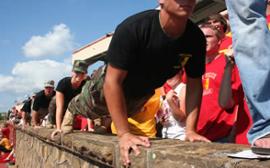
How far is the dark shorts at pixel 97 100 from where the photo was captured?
3.75 meters

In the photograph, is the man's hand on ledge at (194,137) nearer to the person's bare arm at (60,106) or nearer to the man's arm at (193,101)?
the man's arm at (193,101)

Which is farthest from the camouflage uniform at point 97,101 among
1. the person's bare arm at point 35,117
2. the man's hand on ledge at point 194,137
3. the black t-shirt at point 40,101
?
A: the person's bare arm at point 35,117

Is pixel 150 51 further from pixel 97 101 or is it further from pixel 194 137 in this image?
pixel 97 101

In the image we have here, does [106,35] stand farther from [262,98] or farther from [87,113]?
[262,98]

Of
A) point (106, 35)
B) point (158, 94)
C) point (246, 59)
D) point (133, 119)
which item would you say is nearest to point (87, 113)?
point (133, 119)

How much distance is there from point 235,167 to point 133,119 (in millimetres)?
2789

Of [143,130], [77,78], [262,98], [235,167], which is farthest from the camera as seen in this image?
[77,78]

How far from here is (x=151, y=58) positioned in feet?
9.69

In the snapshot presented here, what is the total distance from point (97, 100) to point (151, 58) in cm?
114

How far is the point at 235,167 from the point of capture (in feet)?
5.23

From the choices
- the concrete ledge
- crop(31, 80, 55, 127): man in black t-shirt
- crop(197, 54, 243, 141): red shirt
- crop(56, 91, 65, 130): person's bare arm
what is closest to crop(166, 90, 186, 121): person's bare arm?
crop(197, 54, 243, 141): red shirt

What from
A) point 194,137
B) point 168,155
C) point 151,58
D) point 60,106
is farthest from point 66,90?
point 168,155

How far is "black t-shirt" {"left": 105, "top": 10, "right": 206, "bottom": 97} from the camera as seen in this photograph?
9.05 feet

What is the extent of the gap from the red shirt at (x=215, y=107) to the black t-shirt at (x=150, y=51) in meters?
0.35
